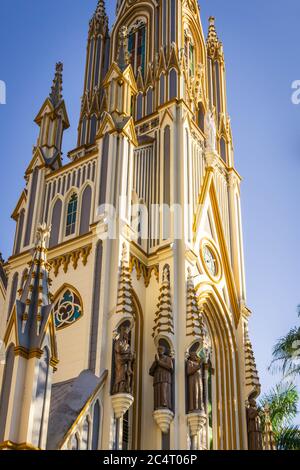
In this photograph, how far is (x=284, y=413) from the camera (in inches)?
1158

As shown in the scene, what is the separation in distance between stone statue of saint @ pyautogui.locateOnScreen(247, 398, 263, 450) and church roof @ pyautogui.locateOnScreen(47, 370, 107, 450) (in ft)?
21.2

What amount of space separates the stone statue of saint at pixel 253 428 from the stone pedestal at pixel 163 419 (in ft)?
15.0

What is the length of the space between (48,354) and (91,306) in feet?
17.2

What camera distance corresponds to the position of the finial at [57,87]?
1139 inches

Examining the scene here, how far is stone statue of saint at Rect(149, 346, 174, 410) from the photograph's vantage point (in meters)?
19.7

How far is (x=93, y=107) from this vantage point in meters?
32.3

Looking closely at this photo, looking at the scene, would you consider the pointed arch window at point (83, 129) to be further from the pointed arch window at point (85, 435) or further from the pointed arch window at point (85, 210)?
the pointed arch window at point (85, 435)

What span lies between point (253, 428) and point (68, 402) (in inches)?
303

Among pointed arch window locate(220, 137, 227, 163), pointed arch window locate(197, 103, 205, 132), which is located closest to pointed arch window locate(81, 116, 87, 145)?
pointed arch window locate(197, 103, 205, 132)

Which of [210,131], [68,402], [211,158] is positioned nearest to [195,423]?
[68,402]

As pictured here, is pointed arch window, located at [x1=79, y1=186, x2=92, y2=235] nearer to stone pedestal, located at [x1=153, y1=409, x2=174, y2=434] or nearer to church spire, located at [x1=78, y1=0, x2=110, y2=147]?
church spire, located at [x1=78, y1=0, x2=110, y2=147]

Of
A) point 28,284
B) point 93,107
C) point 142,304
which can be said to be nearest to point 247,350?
point 142,304

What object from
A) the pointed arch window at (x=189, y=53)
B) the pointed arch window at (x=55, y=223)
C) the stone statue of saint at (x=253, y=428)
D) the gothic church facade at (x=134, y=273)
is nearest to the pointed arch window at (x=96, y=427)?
the gothic church facade at (x=134, y=273)
